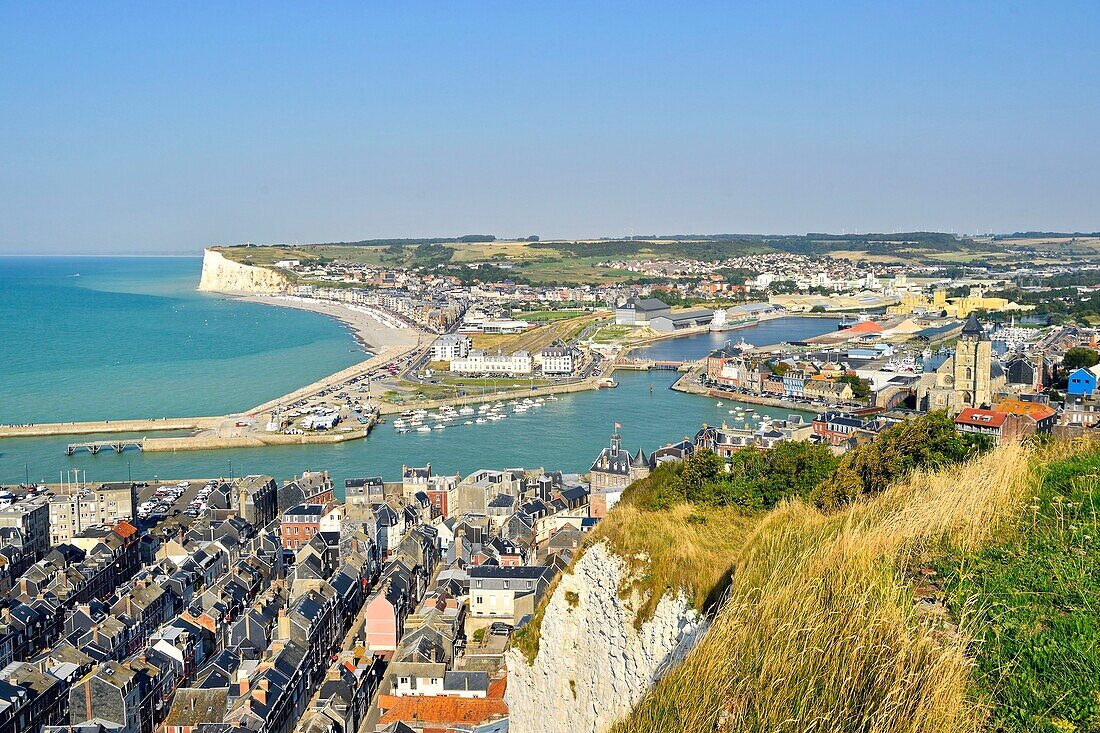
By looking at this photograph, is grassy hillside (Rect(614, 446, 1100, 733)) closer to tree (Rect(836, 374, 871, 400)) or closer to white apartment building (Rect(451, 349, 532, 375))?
tree (Rect(836, 374, 871, 400))

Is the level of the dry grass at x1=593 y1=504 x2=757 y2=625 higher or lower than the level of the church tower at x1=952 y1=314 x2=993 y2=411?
higher

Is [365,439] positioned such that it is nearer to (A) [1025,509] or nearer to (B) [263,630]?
(B) [263,630]

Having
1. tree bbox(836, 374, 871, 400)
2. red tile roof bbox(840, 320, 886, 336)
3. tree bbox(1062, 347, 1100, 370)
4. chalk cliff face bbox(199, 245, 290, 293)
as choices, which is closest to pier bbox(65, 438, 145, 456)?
tree bbox(836, 374, 871, 400)

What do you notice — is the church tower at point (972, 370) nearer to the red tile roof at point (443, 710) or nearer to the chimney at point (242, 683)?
the red tile roof at point (443, 710)

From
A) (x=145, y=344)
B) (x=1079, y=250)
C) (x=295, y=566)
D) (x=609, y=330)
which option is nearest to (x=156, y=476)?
(x=295, y=566)

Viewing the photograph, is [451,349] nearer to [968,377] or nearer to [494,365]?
[494,365]
